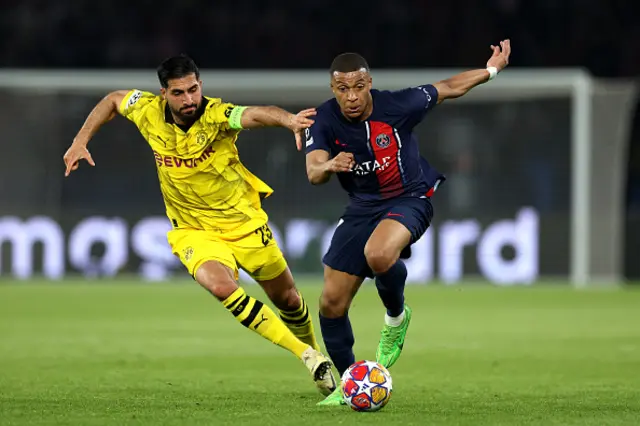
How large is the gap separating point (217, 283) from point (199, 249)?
0.40 m

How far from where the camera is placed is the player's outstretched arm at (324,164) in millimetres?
6155

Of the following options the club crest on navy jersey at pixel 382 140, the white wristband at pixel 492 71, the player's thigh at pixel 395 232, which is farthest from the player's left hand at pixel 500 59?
the player's thigh at pixel 395 232

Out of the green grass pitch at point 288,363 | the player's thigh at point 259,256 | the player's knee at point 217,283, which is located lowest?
the green grass pitch at point 288,363

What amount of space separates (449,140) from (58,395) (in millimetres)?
11658

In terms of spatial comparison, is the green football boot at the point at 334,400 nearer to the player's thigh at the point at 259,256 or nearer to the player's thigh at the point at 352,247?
the player's thigh at the point at 352,247

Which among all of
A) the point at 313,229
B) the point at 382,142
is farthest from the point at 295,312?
the point at 313,229

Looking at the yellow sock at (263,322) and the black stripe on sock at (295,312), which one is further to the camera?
the black stripe on sock at (295,312)

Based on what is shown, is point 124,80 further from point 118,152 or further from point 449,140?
point 449,140

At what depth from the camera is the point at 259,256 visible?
722 centimetres

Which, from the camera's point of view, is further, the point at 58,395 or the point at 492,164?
the point at 492,164

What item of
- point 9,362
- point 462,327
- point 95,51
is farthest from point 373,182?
point 95,51

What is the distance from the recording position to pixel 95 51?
22016 millimetres

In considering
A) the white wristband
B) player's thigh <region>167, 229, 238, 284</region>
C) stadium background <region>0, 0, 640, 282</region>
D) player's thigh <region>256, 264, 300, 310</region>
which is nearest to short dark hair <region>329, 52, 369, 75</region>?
the white wristband

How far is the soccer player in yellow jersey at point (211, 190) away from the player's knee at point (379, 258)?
21.6 inches
